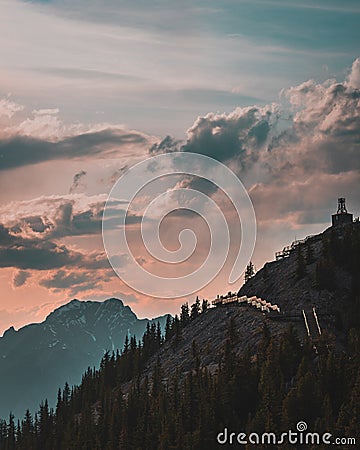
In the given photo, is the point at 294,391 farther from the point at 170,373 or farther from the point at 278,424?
the point at 170,373

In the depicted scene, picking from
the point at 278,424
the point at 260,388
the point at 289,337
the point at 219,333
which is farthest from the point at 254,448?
the point at 219,333

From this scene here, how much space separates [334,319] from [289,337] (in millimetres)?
33745

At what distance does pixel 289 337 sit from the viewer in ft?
494

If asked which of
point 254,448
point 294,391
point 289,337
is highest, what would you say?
point 289,337

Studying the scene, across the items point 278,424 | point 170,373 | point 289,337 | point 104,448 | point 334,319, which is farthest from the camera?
point 170,373

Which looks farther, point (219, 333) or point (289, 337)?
point (219, 333)

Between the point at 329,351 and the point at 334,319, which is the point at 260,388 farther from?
the point at 334,319

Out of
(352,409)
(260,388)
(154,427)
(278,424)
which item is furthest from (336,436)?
(154,427)

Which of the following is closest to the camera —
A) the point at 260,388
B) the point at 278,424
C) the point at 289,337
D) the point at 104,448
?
the point at 278,424

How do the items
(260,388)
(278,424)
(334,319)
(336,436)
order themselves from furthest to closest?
(334,319)
(260,388)
(278,424)
(336,436)

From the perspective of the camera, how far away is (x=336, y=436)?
118 meters

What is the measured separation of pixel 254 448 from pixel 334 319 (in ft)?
212

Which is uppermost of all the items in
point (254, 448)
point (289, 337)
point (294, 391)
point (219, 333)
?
point (219, 333)

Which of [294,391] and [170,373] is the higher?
[170,373]
